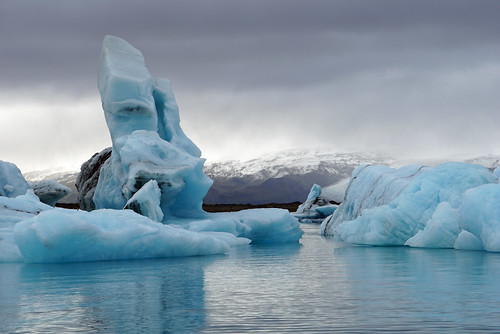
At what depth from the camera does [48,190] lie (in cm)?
3609

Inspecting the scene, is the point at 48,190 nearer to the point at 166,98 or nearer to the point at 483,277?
the point at 166,98

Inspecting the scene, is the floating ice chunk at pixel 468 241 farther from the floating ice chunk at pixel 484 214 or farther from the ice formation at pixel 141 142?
the ice formation at pixel 141 142

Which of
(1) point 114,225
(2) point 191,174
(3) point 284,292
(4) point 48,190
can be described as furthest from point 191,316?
(4) point 48,190

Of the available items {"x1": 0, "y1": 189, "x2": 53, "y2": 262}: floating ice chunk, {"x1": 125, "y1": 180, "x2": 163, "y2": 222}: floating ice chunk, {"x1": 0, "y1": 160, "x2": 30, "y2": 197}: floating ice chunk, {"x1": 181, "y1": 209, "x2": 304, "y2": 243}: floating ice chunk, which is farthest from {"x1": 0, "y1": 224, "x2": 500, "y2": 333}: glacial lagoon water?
{"x1": 0, "y1": 160, "x2": 30, "y2": 197}: floating ice chunk

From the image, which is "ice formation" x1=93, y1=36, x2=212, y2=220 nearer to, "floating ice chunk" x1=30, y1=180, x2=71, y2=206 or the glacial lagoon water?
"floating ice chunk" x1=30, y1=180, x2=71, y2=206

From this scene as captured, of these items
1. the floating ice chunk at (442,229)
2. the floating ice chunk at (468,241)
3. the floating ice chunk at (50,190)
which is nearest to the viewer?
the floating ice chunk at (468,241)

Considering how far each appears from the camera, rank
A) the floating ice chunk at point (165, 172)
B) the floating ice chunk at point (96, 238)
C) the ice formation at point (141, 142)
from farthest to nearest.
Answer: the ice formation at point (141, 142) → the floating ice chunk at point (165, 172) → the floating ice chunk at point (96, 238)

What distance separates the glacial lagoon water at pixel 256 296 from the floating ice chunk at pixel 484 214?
1.39 meters

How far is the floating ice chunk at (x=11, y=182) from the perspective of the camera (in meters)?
33.4

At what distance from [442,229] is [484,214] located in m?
2.29

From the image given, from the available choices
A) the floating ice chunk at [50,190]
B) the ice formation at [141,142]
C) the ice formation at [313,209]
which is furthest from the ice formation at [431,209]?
the ice formation at [313,209]

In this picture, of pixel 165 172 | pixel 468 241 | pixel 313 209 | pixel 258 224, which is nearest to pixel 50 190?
pixel 165 172

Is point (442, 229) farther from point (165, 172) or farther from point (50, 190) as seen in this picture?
point (50, 190)

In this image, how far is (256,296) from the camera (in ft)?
30.6
